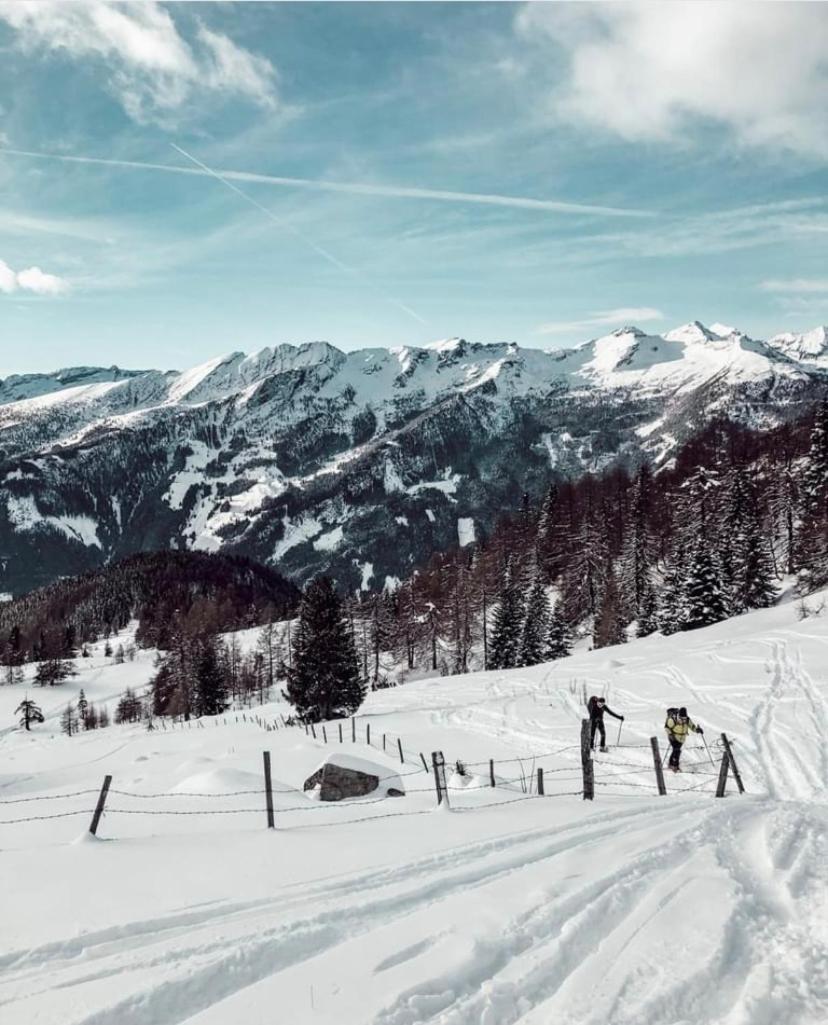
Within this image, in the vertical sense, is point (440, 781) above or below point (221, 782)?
above

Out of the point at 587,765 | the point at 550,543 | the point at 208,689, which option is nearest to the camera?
the point at 587,765

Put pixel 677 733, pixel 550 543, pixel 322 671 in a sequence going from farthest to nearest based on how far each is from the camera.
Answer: pixel 550 543 < pixel 322 671 < pixel 677 733

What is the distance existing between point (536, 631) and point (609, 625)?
259 inches

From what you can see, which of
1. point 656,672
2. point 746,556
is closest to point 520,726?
point 656,672

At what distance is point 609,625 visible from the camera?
54.3m

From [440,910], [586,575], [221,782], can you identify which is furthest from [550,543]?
[440,910]

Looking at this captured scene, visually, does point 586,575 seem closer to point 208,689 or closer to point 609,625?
point 609,625

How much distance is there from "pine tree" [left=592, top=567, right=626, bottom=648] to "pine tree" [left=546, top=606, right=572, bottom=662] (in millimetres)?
2538

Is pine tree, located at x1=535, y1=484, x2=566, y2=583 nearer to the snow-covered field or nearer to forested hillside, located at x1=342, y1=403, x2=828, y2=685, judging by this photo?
forested hillside, located at x1=342, y1=403, x2=828, y2=685

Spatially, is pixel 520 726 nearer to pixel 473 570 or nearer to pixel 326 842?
pixel 326 842

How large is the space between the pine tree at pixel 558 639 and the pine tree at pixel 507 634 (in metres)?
2.71

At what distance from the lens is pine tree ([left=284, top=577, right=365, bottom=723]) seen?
40.8 meters

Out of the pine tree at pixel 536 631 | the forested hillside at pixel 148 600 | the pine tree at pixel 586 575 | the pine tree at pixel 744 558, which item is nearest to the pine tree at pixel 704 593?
the pine tree at pixel 744 558

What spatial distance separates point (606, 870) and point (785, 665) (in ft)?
81.8
